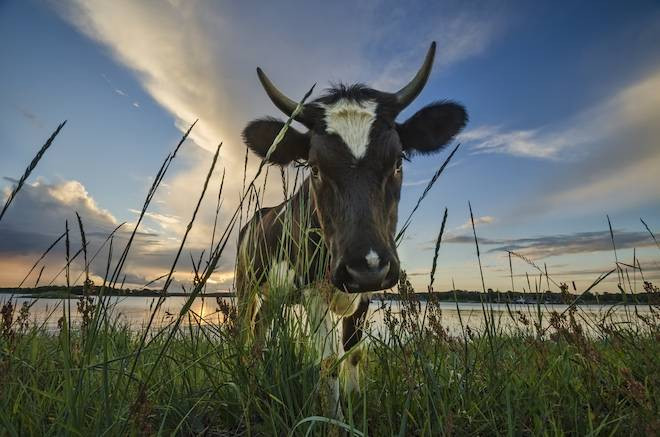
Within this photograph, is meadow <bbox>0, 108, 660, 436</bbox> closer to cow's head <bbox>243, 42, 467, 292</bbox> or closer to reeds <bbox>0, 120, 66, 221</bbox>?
reeds <bbox>0, 120, 66, 221</bbox>

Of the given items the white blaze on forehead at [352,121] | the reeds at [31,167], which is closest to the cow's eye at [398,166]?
the white blaze on forehead at [352,121]

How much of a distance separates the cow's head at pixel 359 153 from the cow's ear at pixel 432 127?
0.01 meters

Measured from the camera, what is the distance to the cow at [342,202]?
9.06ft

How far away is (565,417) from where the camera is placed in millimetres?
2334

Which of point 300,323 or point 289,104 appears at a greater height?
point 289,104

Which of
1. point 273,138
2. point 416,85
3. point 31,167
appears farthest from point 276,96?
point 31,167

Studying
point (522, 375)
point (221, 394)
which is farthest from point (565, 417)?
point (221, 394)

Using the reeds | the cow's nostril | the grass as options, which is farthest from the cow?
the reeds

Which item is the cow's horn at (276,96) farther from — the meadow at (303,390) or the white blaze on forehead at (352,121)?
the meadow at (303,390)

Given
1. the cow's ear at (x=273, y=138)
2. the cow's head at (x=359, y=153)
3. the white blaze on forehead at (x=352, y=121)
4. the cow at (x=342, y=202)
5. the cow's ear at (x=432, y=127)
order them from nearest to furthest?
the cow at (x=342, y=202) < the cow's head at (x=359, y=153) < the white blaze on forehead at (x=352, y=121) < the cow's ear at (x=273, y=138) < the cow's ear at (x=432, y=127)

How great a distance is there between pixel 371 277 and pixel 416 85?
297 centimetres

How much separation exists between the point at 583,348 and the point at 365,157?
232cm

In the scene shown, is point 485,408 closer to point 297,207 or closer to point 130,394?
point 130,394

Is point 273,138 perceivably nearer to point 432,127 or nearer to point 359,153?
point 359,153
